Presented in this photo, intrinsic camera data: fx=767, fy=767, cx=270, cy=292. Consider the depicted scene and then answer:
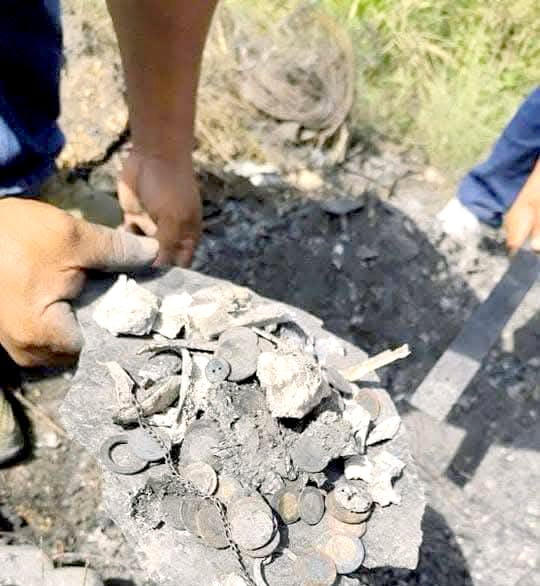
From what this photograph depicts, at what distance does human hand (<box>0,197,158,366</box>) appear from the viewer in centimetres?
129

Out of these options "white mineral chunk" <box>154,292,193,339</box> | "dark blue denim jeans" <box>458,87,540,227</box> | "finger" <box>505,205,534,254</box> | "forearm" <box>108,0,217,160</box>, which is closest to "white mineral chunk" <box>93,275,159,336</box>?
"white mineral chunk" <box>154,292,193,339</box>

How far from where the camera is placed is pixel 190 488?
1.20m

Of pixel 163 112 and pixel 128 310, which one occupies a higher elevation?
pixel 163 112

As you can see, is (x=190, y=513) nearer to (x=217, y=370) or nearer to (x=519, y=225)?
(x=217, y=370)

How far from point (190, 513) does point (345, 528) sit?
0.82ft

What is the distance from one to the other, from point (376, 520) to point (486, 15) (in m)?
2.17

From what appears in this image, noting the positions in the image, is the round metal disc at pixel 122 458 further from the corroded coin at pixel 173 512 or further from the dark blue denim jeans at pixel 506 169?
the dark blue denim jeans at pixel 506 169

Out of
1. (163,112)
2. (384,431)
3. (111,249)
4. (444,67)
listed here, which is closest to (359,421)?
(384,431)

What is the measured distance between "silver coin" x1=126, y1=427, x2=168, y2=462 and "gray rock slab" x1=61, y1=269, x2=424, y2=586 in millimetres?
33

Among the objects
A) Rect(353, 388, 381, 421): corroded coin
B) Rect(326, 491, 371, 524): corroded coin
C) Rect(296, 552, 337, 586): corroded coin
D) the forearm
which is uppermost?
the forearm

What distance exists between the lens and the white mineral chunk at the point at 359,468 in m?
1.26

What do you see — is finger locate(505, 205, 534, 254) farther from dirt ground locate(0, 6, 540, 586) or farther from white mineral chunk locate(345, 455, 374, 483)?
white mineral chunk locate(345, 455, 374, 483)

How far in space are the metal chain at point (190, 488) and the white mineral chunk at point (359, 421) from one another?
0.26 meters

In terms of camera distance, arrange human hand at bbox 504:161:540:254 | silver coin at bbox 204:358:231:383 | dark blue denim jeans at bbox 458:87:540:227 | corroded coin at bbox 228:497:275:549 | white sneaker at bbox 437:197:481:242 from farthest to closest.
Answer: white sneaker at bbox 437:197:481:242 < dark blue denim jeans at bbox 458:87:540:227 < human hand at bbox 504:161:540:254 < silver coin at bbox 204:358:231:383 < corroded coin at bbox 228:497:275:549
